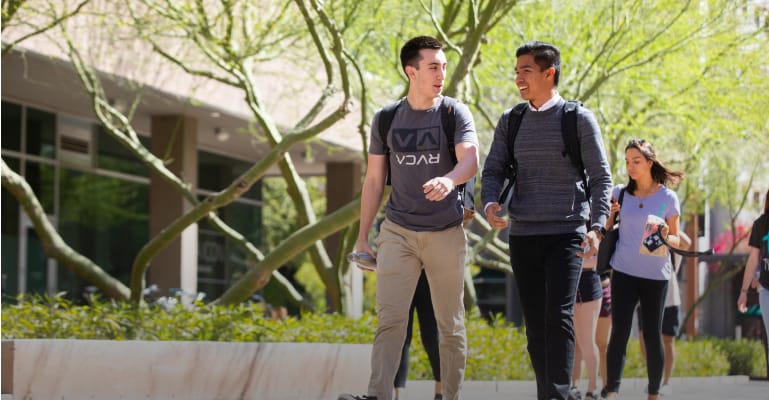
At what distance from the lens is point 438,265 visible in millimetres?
6828

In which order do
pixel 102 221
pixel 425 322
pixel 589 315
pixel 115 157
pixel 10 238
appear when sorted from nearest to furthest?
pixel 425 322, pixel 589 315, pixel 10 238, pixel 102 221, pixel 115 157

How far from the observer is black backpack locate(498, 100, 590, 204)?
275 inches

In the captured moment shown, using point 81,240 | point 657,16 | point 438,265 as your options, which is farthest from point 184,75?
point 438,265

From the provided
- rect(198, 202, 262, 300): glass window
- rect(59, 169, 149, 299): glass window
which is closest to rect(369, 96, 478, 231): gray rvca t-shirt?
rect(59, 169, 149, 299): glass window

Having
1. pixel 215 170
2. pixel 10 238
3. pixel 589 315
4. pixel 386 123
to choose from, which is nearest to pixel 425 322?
pixel 589 315

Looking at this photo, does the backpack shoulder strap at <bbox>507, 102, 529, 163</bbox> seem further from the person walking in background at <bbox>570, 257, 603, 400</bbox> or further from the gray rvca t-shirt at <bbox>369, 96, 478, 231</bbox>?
the person walking in background at <bbox>570, 257, 603, 400</bbox>

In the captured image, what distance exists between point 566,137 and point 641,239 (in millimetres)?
2269

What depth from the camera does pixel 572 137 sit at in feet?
22.9

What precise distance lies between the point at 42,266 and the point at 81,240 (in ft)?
5.52

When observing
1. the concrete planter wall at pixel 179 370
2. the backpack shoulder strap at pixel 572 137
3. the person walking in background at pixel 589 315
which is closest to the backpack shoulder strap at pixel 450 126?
the backpack shoulder strap at pixel 572 137

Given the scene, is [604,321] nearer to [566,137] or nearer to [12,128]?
[566,137]

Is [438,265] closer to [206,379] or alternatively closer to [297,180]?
[206,379]

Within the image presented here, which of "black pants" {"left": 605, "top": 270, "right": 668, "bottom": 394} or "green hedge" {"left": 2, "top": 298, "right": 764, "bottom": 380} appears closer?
"black pants" {"left": 605, "top": 270, "right": 668, "bottom": 394}

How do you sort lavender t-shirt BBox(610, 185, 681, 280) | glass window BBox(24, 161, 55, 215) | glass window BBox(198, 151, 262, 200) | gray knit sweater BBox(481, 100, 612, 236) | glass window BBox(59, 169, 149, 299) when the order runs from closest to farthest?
1. gray knit sweater BBox(481, 100, 612, 236)
2. lavender t-shirt BBox(610, 185, 681, 280)
3. glass window BBox(24, 161, 55, 215)
4. glass window BBox(59, 169, 149, 299)
5. glass window BBox(198, 151, 262, 200)
